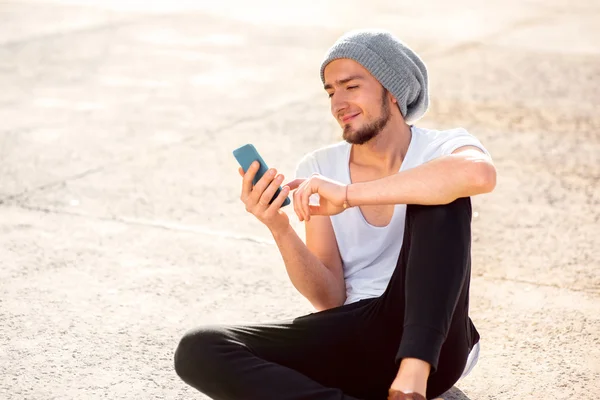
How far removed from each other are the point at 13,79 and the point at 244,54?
6.71ft

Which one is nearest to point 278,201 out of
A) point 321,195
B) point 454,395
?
point 321,195

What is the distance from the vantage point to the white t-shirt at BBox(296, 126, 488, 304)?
340 centimetres

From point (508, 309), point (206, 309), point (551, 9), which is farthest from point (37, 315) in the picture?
point (551, 9)

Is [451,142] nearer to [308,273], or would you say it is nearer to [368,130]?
[368,130]

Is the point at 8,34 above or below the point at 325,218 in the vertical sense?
below

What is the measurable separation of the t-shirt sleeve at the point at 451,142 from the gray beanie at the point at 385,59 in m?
0.18

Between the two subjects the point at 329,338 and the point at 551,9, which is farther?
the point at 551,9

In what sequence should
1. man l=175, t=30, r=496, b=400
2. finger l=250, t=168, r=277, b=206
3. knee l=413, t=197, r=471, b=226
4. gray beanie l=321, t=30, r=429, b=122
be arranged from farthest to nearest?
gray beanie l=321, t=30, r=429, b=122 < finger l=250, t=168, r=277, b=206 < knee l=413, t=197, r=471, b=226 < man l=175, t=30, r=496, b=400

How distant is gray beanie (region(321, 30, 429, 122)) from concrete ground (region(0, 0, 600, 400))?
103 cm

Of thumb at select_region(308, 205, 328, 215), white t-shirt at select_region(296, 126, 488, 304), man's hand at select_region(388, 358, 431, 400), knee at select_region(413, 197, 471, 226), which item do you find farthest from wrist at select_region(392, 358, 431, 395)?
thumb at select_region(308, 205, 328, 215)

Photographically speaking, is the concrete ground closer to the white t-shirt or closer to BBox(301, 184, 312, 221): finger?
the white t-shirt

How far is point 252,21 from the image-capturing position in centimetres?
1091

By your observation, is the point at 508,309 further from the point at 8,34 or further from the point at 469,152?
the point at 8,34

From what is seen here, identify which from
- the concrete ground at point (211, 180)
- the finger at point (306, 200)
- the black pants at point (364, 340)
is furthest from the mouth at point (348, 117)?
the concrete ground at point (211, 180)
